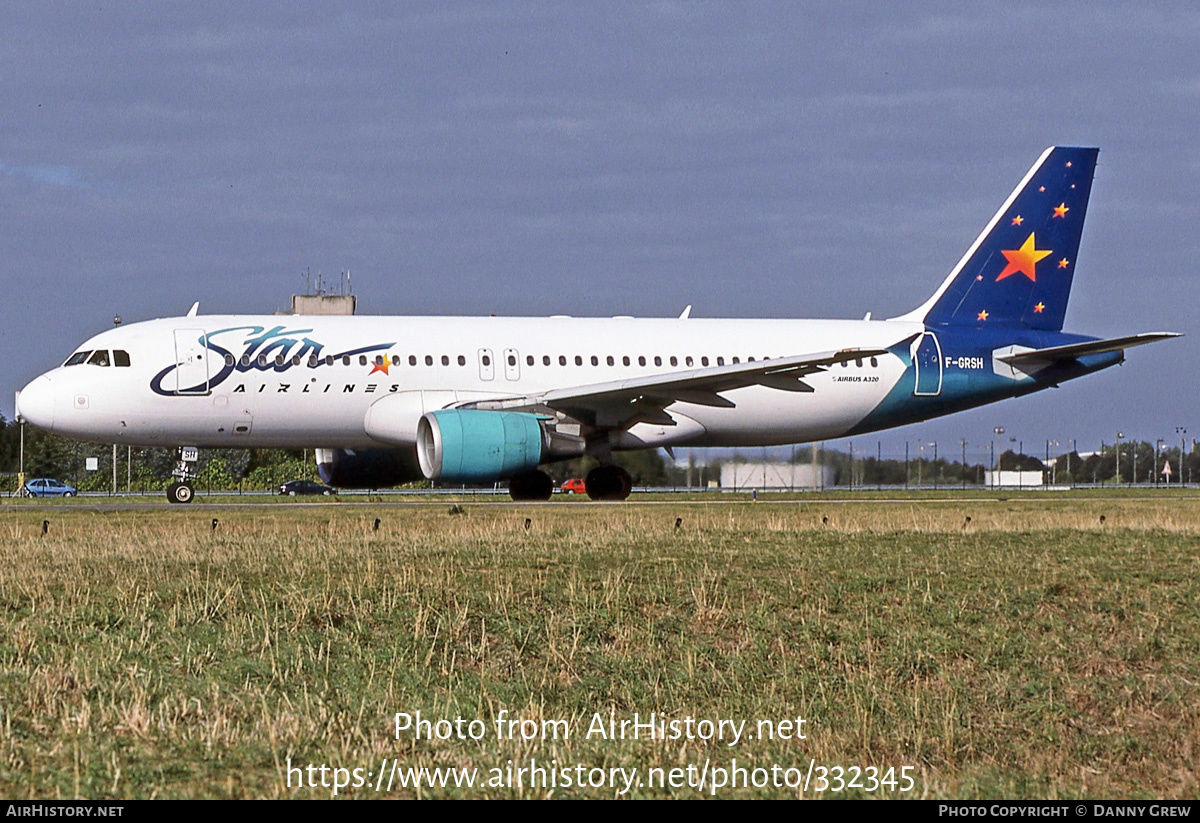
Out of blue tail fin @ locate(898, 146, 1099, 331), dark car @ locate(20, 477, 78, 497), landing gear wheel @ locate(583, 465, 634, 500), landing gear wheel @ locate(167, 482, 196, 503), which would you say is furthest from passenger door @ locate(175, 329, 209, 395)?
dark car @ locate(20, 477, 78, 497)

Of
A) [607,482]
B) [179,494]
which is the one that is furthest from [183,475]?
[607,482]

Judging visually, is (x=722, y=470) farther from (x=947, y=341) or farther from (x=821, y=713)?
(x=821, y=713)

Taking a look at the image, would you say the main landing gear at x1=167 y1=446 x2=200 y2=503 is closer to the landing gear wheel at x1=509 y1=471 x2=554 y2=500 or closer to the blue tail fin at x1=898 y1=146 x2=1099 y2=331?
the landing gear wheel at x1=509 y1=471 x2=554 y2=500

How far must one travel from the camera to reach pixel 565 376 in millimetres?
32500

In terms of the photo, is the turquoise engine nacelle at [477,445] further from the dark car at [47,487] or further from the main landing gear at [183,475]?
the dark car at [47,487]

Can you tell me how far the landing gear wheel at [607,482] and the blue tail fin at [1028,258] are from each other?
27.1ft

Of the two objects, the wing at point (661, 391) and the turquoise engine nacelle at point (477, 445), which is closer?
the turquoise engine nacelle at point (477, 445)

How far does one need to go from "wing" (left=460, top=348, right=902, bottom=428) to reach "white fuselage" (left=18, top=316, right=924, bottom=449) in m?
1.08

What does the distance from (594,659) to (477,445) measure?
1696 centimetres

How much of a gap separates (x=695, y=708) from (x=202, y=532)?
39.8 ft

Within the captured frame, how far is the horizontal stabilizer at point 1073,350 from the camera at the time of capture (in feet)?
109

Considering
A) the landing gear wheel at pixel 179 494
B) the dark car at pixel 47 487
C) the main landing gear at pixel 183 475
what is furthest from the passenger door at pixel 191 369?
the dark car at pixel 47 487

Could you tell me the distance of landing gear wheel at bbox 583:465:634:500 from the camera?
1297 inches

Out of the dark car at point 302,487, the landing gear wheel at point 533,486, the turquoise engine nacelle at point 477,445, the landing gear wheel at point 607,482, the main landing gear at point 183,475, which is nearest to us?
the turquoise engine nacelle at point 477,445
